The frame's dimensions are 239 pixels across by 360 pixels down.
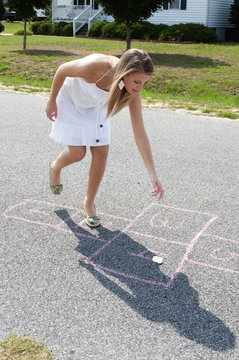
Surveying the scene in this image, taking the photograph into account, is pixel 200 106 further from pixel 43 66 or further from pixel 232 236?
pixel 43 66

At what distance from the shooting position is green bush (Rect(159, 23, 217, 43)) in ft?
74.8

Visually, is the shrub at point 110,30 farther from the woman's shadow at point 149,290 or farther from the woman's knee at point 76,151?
the woman's shadow at point 149,290

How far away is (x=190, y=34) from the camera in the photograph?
907 inches

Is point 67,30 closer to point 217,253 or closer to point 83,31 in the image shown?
point 83,31

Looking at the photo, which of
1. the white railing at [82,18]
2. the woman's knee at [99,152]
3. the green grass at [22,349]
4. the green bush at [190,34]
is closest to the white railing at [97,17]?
the white railing at [82,18]

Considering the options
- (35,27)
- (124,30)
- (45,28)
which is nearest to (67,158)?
(124,30)

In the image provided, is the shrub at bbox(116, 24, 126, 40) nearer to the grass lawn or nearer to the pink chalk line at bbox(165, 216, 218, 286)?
the grass lawn

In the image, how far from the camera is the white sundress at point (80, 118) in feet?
Result: 11.7

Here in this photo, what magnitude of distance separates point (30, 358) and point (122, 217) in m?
1.91

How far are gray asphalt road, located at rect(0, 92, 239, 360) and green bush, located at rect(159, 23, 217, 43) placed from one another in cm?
1852

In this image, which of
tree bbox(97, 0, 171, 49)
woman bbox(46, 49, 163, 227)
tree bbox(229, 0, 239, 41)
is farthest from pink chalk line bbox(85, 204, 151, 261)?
tree bbox(229, 0, 239, 41)

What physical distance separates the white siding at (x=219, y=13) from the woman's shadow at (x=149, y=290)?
24.6m

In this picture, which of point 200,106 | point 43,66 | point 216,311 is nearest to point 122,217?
point 216,311

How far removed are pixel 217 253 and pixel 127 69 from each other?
158 centimetres
